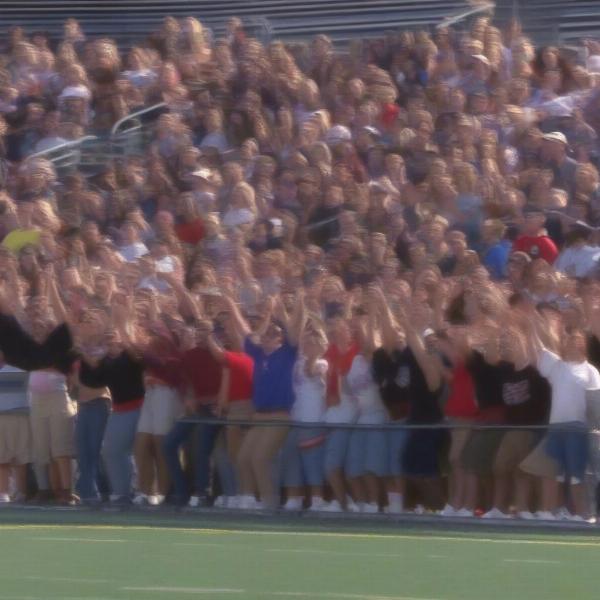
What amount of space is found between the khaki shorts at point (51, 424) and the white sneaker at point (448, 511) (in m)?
3.25

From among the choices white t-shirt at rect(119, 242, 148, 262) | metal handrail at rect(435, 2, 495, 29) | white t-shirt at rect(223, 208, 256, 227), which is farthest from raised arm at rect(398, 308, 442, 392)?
metal handrail at rect(435, 2, 495, 29)

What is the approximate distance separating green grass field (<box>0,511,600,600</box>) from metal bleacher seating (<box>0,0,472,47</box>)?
10458 mm

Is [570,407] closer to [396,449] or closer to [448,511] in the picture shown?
[448,511]

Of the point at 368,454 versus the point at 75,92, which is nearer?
the point at 368,454

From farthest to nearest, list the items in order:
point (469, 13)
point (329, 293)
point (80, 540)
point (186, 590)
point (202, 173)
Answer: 1. point (469, 13)
2. point (202, 173)
3. point (329, 293)
4. point (80, 540)
5. point (186, 590)

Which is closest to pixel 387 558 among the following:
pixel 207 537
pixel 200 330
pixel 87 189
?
pixel 207 537

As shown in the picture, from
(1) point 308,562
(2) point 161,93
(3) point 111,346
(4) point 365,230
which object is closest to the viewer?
(1) point 308,562

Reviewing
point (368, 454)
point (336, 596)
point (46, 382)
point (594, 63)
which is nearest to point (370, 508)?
point (368, 454)

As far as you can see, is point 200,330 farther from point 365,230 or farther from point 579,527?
point 579,527

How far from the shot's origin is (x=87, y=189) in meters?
18.6

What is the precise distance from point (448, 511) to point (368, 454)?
29.6 inches

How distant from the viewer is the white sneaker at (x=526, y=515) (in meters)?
13.2

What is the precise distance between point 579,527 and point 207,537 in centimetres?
265

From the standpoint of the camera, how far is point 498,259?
15.4 m
